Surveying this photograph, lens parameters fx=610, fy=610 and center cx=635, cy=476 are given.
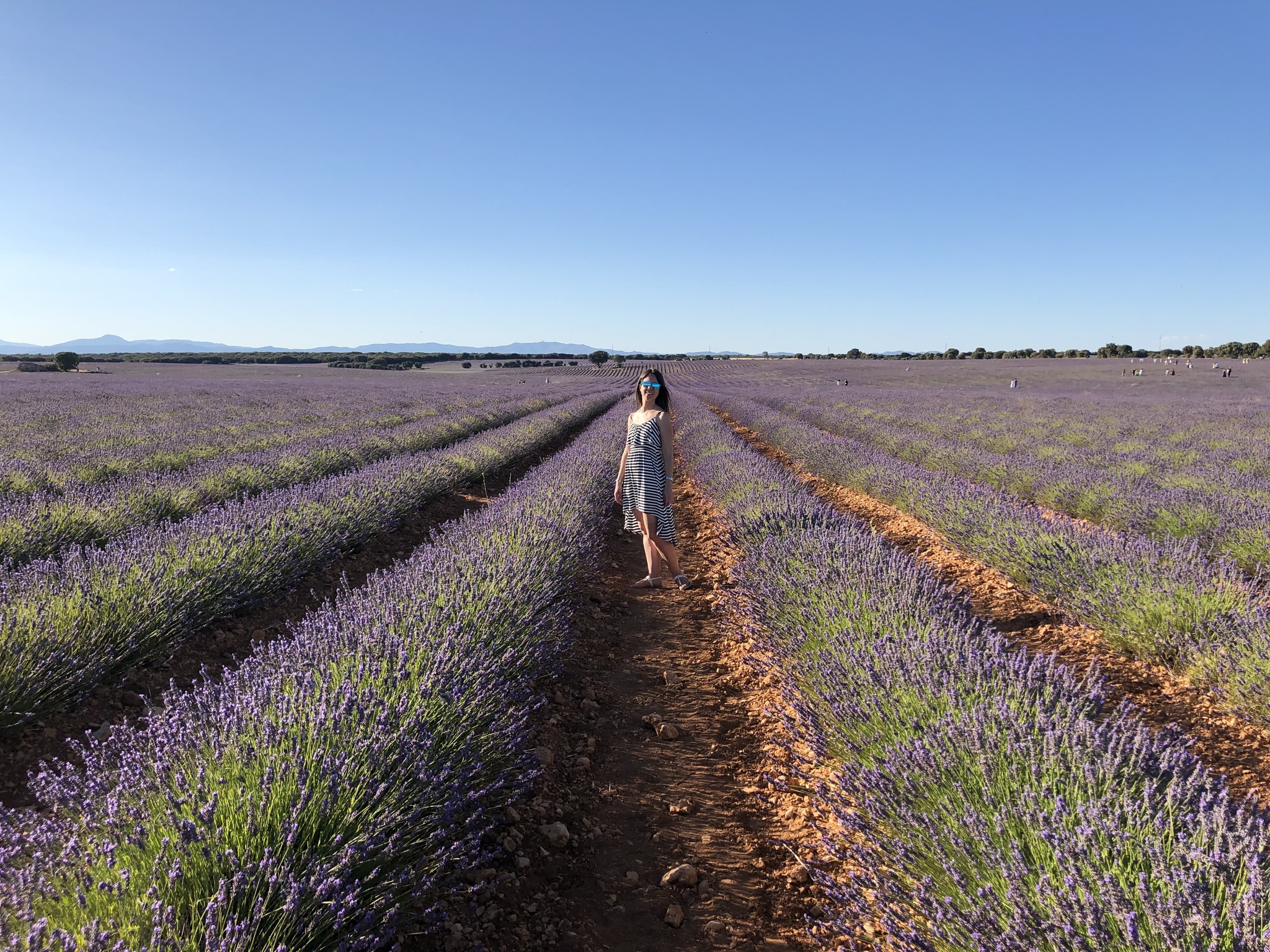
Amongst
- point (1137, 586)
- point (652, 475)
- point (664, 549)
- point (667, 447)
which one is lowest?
point (664, 549)

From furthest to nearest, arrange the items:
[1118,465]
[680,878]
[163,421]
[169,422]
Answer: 1. [163,421]
2. [169,422]
3. [1118,465]
4. [680,878]

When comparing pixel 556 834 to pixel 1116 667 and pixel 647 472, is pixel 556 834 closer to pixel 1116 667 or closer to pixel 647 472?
pixel 647 472

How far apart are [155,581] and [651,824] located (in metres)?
2.77

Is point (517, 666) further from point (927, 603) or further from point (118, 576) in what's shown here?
point (118, 576)

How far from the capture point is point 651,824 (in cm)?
216

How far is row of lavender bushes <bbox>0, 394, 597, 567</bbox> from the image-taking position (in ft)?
13.6

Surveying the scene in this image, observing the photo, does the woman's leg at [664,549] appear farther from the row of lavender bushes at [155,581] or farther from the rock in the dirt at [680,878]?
the rock in the dirt at [680,878]

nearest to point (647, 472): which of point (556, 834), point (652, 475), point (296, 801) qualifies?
point (652, 475)

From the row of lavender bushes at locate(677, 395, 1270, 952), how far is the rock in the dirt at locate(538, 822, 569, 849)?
85 cm

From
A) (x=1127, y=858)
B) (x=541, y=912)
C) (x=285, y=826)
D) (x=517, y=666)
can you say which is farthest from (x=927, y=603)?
(x=285, y=826)

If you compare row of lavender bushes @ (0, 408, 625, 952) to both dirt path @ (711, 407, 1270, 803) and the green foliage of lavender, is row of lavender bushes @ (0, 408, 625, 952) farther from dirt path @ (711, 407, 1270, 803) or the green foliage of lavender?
the green foliage of lavender

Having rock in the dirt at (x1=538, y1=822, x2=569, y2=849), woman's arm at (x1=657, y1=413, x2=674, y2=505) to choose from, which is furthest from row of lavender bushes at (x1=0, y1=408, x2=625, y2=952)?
woman's arm at (x1=657, y1=413, x2=674, y2=505)

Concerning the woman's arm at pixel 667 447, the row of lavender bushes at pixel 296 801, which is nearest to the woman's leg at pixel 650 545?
the woman's arm at pixel 667 447

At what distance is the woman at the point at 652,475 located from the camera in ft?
15.0
